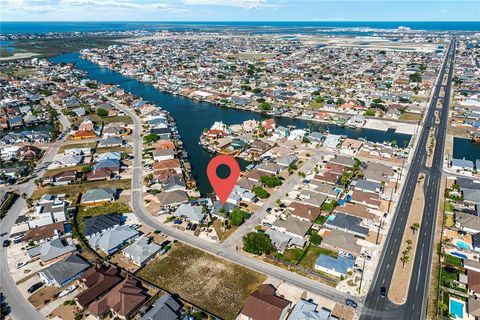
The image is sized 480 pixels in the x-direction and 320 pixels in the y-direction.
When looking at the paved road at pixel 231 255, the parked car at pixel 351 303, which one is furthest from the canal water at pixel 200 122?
the parked car at pixel 351 303

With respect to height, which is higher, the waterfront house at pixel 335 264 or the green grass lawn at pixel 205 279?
the waterfront house at pixel 335 264

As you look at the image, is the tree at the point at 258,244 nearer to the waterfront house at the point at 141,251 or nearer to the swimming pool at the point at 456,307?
the waterfront house at the point at 141,251

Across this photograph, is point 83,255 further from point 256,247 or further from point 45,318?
point 256,247

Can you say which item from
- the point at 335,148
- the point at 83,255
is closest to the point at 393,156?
the point at 335,148

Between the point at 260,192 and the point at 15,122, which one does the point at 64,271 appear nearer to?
the point at 260,192

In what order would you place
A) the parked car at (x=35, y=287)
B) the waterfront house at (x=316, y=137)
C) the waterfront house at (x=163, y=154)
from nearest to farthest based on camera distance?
the parked car at (x=35, y=287) < the waterfront house at (x=163, y=154) < the waterfront house at (x=316, y=137)
